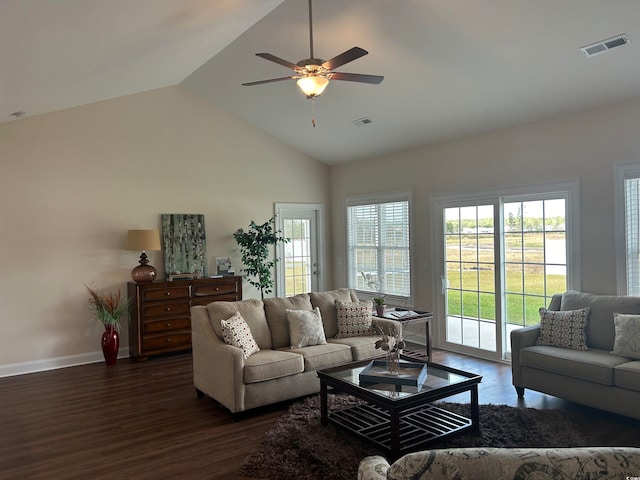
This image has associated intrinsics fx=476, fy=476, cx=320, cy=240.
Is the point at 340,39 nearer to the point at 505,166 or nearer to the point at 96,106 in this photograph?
the point at 505,166

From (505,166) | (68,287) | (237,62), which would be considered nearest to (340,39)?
(237,62)

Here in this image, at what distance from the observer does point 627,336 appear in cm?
396

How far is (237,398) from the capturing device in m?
4.01

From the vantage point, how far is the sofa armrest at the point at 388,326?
5031mm

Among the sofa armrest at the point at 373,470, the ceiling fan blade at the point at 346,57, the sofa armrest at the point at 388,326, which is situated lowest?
the sofa armrest at the point at 388,326

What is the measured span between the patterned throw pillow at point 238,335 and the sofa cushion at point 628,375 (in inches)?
120

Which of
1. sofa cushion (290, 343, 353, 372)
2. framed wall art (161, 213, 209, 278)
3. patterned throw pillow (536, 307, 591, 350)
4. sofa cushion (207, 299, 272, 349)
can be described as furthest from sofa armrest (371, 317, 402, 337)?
framed wall art (161, 213, 209, 278)

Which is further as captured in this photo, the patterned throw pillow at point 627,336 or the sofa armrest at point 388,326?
the sofa armrest at point 388,326

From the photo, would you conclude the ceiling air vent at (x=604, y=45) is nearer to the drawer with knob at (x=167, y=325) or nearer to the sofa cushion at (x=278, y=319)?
the sofa cushion at (x=278, y=319)

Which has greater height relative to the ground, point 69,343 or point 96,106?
point 96,106

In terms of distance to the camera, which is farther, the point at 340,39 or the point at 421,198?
the point at 421,198

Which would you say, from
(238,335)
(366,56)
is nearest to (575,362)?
(238,335)

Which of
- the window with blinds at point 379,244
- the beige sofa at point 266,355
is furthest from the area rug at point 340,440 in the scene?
the window with blinds at point 379,244

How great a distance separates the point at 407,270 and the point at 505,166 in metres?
2.11
